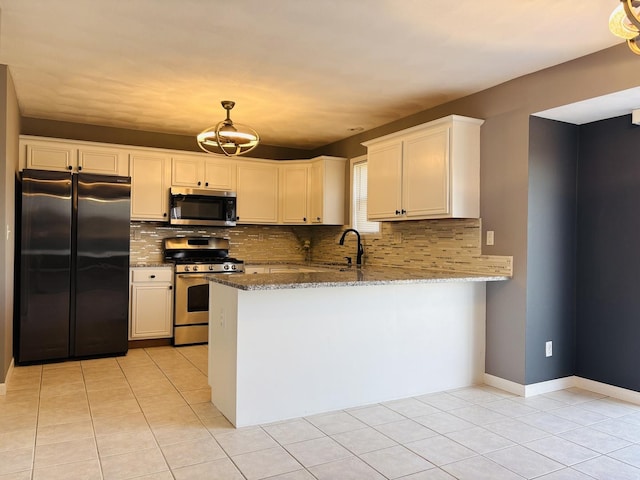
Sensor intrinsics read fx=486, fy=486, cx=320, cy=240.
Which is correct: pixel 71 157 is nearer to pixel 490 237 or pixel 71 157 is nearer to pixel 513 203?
pixel 490 237

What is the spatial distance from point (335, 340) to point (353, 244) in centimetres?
255

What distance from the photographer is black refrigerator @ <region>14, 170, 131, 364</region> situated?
436 cm

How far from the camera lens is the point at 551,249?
3.81m

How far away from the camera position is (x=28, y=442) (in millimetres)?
2701

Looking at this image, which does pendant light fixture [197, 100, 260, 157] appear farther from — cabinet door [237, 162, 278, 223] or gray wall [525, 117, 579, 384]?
gray wall [525, 117, 579, 384]

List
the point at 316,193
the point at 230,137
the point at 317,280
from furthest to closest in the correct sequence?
the point at 316,193, the point at 230,137, the point at 317,280

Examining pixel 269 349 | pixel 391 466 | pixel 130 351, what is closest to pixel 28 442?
pixel 269 349

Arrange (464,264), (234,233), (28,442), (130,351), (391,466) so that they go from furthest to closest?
1. (234,233)
2. (130,351)
3. (464,264)
4. (28,442)
5. (391,466)

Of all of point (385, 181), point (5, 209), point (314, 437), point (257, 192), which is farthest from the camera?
point (257, 192)

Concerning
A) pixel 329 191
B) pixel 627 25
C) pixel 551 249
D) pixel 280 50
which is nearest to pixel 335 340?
pixel 551 249

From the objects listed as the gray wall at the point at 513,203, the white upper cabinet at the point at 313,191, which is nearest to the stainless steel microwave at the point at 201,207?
the white upper cabinet at the point at 313,191

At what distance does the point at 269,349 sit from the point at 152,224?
3313 mm

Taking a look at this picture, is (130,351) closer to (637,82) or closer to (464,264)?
(464,264)

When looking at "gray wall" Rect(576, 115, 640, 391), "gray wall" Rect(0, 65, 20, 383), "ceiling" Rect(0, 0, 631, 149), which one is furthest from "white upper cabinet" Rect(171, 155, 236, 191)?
"gray wall" Rect(576, 115, 640, 391)
